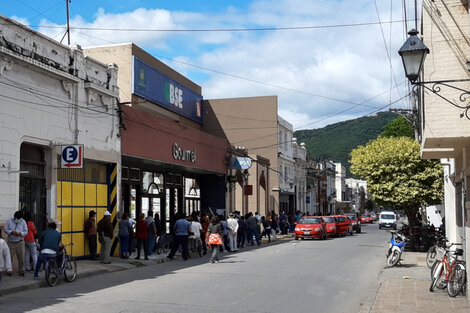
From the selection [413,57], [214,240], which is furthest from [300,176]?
[413,57]

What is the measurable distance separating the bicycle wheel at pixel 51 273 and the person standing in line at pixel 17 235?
4.57 feet

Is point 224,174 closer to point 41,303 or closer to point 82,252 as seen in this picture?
point 82,252

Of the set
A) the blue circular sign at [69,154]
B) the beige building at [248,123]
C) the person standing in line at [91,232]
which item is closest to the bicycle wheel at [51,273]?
the blue circular sign at [69,154]

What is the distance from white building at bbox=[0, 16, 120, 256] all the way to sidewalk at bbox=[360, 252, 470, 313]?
9797 millimetres

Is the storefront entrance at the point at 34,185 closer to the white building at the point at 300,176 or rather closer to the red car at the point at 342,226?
the red car at the point at 342,226

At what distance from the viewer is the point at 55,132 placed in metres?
18.3

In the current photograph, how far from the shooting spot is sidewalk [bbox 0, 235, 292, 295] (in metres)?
13.5

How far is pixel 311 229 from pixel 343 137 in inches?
4202

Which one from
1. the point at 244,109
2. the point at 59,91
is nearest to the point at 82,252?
the point at 59,91

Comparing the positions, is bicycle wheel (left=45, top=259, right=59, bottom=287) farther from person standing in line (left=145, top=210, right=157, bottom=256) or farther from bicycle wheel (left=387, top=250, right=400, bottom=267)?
bicycle wheel (left=387, top=250, right=400, bottom=267)

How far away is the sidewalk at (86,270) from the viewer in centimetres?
1354

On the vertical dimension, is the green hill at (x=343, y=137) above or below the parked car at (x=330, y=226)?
above

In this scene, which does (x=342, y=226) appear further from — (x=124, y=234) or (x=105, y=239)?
(x=105, y=239)

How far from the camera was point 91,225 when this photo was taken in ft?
65.2
